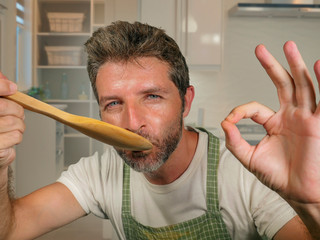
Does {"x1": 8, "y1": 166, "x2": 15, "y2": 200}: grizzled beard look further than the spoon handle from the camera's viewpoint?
Yes

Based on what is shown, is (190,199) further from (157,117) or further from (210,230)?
(157,117)

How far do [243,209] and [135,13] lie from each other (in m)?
2.18

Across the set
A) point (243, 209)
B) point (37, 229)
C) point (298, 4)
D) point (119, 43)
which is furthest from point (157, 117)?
point (298, 4)

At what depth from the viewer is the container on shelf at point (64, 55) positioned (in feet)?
10.1

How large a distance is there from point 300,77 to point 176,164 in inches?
21.6

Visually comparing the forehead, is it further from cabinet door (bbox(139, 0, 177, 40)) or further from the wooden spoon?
cabinet door (bbox(139, 0, 177, 40))

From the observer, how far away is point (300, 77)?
720 millimetres

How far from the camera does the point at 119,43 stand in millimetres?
1131

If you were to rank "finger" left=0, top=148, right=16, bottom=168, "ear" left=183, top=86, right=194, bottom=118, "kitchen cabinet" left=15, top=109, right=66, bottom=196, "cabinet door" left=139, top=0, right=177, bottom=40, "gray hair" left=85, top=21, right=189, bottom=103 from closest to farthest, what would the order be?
"finger" left=0, top=148, right=16, bottom=168
"gray hair" left=85, top=21, right=189, bottom=103
"ear" left=183, top=86, right=194, bottom=118
"cabinet door" left=139, top=0, right=177, bottom=40
"kitchen cabinet" left=15, top=109, right=66, bottom=196

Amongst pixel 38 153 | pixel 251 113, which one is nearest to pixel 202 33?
pixel 38 153

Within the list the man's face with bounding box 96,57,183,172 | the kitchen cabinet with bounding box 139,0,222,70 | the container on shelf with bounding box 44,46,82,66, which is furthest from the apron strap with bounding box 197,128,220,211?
the container on shelf with bounding box 44,46,82,66

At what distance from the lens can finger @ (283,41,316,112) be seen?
0.70m

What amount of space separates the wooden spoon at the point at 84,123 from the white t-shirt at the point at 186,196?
1.43ft

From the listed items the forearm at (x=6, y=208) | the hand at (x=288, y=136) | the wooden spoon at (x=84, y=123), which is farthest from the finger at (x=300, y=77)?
the forearm at (x=6, y=208)
